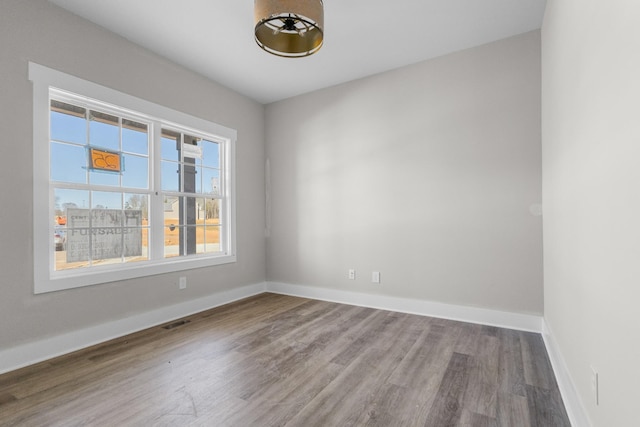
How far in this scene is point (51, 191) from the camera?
2549mm

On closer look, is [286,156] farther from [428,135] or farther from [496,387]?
[496,387]

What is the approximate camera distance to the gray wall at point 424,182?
297cm

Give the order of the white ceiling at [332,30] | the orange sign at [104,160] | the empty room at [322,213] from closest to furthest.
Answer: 1. the empty room at [322,213]
2. the white ceiling at [332,30]
3. the orange sign at [104,160]

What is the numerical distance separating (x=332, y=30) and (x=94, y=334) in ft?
11.4

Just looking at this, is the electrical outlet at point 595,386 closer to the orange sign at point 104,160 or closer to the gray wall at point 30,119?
the gray wall at point 30,119

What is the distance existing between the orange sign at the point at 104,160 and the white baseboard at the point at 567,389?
3.84m

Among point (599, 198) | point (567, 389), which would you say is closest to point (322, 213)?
point (567, 389)

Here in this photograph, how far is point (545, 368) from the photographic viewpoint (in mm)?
2201

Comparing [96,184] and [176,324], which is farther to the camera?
[176,324]

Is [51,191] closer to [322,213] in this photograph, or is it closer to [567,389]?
[322,213]

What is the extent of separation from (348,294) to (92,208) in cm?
290

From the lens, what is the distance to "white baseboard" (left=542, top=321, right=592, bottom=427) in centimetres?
153

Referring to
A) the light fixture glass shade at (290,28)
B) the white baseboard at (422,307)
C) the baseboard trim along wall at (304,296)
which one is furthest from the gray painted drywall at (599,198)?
the light fixture glass shade at (290,28)

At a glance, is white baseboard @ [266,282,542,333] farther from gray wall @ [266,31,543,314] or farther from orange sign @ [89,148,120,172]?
orange sign @ [89,148,120,172]
